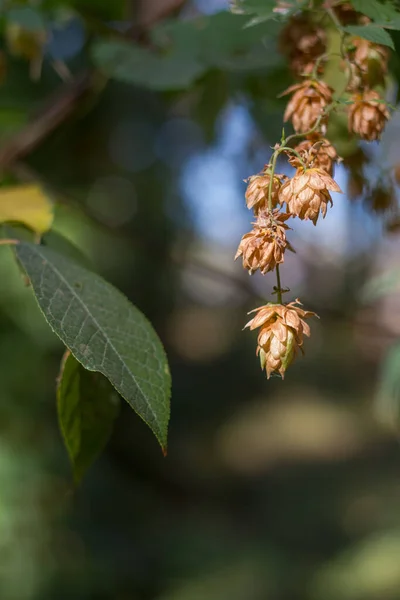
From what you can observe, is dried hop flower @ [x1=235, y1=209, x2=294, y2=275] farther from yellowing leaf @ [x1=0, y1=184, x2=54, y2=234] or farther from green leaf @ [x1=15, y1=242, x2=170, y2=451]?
yellowing leaf @ [x1=0, y1=184, x2=54, y2=234]

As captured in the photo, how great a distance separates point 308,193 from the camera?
1.21 ft

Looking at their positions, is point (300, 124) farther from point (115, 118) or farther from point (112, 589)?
point (115, 118)

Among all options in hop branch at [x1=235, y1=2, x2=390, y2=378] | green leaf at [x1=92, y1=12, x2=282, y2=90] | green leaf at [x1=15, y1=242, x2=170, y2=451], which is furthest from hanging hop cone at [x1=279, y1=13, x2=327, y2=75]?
green leaf at [x1=15, y1=242, x2=170, y2=451]

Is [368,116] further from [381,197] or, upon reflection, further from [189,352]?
[189,352]

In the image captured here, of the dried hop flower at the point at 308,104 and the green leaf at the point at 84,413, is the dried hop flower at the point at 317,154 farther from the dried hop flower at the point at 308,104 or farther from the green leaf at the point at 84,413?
the green leaf at the point at 84,413

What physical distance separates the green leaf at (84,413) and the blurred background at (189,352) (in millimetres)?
189

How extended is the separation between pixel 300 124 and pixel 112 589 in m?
3.07

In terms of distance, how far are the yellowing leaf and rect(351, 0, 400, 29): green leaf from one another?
1.28 ft

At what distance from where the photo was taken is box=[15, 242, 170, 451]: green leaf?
39 cm

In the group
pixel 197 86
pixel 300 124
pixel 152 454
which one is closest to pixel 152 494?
pixel 152 454

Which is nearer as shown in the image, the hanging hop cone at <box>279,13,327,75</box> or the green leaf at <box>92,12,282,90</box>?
the hanging hop cone at <box>279,13,327,75</box>

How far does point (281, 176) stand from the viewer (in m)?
0.39

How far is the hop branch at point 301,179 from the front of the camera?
1.22 feet

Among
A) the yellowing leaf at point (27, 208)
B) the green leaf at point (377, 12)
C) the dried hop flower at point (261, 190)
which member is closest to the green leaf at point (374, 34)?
the green leaf at point (377, 12)
